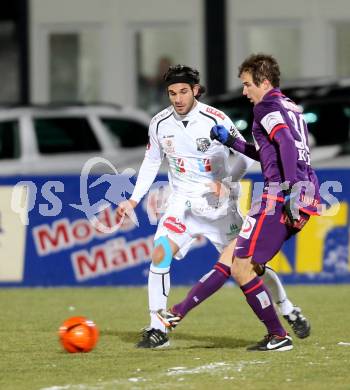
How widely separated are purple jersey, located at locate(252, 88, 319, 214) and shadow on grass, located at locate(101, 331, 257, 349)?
1.37m

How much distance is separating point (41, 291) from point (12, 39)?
11.6m

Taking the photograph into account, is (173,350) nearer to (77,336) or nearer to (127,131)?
(77,336)

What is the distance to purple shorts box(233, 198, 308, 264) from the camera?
404 inches

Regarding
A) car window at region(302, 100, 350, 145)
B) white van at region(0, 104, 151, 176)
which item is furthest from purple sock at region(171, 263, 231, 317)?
white van at region(0, 104, 151, 176)

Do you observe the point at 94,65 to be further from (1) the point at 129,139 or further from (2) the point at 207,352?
(2) the point at 207,352

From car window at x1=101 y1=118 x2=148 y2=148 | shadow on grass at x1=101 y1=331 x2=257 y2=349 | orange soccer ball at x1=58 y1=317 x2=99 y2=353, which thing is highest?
car window at x1=101 y1=118 x2=148 y2=148

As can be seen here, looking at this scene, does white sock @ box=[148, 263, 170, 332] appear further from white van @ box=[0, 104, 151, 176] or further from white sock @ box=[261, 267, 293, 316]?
white van @ box=[0, 104, 151, 176]

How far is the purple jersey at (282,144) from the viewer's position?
10.1 meters

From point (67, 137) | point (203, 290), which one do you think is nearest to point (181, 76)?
point (203, 290)

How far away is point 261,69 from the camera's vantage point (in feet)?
33.9

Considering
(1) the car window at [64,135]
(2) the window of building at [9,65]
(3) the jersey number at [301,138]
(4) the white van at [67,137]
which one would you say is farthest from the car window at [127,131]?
(3) the jersey number at [301,138]

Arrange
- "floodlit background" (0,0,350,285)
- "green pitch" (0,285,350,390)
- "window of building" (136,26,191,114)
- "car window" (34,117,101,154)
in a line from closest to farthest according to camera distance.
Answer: "green pitch" (0,285,350,390) → "floodlit background" (0,0,350,285) → "car window" (34,117,101,154) → "window of building" (136,26,191,114)

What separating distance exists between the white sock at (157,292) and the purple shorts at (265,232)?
80 cm

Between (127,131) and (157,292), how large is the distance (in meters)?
9.63
